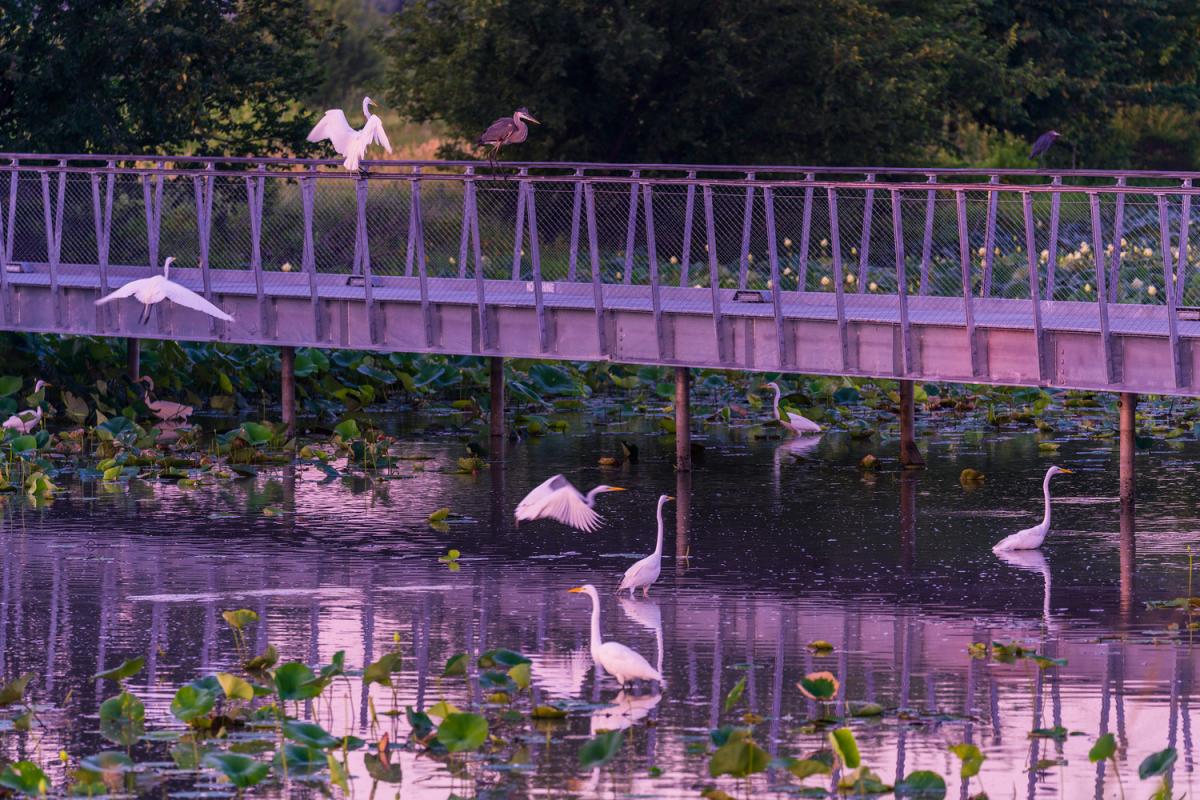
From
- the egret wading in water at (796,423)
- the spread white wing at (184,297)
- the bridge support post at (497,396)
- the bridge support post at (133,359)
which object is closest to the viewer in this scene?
the spread white wing at (184,297)

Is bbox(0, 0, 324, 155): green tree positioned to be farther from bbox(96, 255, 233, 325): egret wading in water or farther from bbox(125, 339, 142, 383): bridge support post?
bbox(96, 255, 233, 325): egret wading in water

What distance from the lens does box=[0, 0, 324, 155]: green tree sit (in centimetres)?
3912

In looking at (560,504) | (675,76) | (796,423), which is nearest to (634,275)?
(796,423)

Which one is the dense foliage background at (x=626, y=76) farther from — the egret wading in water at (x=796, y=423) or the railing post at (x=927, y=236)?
the railing post at (x=927, y=236)

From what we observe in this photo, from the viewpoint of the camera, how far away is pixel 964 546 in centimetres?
1986

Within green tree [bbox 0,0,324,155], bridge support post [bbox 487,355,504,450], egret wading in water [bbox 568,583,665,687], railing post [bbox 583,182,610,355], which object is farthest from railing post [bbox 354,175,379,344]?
green tree [bbox 0,0,324,155]

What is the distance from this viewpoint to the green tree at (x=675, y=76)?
143 ft

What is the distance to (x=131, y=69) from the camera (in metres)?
40.1

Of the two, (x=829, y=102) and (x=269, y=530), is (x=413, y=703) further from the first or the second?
(x=829, y=102)

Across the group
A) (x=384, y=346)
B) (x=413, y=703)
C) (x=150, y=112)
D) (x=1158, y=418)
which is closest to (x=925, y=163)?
(x=150, y=112)

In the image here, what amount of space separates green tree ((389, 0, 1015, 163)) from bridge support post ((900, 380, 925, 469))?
18.1 metres

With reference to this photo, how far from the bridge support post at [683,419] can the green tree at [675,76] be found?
1821 centimetres

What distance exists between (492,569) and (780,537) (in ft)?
9.19

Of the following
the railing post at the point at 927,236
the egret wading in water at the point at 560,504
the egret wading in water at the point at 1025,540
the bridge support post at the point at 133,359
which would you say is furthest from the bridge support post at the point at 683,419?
the bridge support post at the point at 133,359
